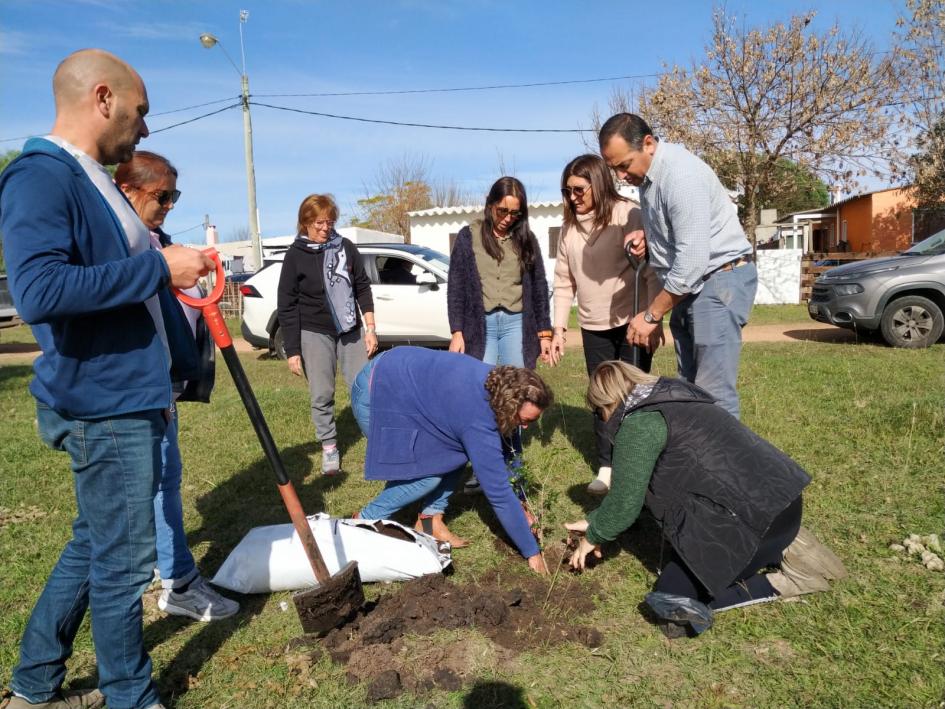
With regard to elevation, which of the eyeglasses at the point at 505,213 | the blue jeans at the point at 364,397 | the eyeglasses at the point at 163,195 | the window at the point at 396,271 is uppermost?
the eyeglasses at the point at 505,213

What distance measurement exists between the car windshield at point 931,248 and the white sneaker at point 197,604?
397 inches

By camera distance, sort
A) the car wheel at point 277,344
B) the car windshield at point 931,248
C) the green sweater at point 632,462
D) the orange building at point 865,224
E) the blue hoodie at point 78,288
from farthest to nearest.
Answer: the orange building at point 865,224, the car wheel at point 277,344, the car windshield at point 931,248, the green sweater at point 632,462, the blue hoodie at point 78,288

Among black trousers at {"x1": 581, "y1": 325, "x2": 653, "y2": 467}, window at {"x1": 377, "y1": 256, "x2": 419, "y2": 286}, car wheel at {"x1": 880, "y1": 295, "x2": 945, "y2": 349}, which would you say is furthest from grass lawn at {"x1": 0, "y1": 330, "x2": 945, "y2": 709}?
window at {"x1": 377, "y1": 256, "x2": 419, "y2": 286}

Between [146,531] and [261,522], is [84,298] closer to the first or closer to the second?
[146,531]

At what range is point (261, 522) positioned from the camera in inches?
168

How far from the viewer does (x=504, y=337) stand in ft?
15.0

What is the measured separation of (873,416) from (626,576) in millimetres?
3199

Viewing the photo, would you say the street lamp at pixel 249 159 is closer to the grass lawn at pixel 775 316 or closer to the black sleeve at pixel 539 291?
the grass lawn at pixel 775 316

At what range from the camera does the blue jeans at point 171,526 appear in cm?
306

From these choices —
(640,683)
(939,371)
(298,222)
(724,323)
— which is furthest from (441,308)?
(640,683)

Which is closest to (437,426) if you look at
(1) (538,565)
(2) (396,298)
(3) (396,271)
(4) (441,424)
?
(4) (441,424)

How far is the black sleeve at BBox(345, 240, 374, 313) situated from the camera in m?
5.15

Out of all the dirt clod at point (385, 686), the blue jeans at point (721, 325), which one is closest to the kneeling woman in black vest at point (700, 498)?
the blue jeans at point (721, 325)

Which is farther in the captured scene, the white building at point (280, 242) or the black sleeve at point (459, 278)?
the white building at point (280, 242)
